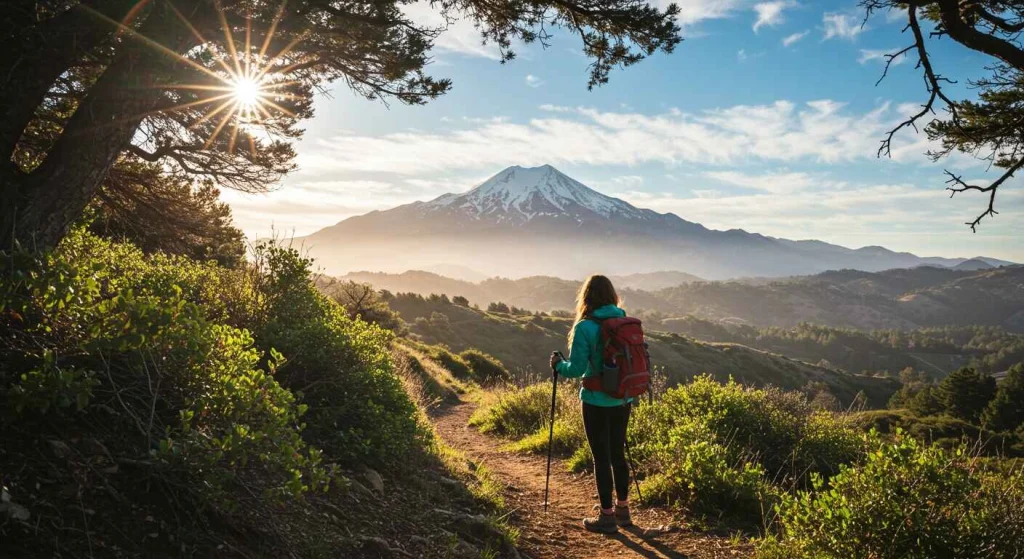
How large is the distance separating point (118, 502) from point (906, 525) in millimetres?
4538

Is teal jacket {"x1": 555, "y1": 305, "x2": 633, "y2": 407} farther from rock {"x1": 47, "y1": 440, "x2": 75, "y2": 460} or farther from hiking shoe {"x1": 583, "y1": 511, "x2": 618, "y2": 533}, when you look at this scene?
rock {"x1": 47, "y1": 440, "x2": 75, "y2": 460}

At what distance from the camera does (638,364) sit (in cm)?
490

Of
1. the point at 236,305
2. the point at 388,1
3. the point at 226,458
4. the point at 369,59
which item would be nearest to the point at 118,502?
the point at 226,458

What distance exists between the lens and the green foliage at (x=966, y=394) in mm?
48406

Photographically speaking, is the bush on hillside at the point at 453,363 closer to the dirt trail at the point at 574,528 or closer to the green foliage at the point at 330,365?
the dirt trail at the point at 574,528

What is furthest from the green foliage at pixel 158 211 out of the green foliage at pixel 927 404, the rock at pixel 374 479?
the green foliage at pixel 927 404

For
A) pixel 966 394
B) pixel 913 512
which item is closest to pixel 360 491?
pixel 913 512

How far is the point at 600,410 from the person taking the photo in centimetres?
502

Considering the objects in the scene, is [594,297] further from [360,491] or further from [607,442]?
[360,491]

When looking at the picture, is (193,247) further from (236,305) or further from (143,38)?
(143,38)

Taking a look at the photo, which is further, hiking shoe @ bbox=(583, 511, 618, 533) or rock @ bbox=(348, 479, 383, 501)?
hiking shoe @ bbox=(583, 511, 618, 533)

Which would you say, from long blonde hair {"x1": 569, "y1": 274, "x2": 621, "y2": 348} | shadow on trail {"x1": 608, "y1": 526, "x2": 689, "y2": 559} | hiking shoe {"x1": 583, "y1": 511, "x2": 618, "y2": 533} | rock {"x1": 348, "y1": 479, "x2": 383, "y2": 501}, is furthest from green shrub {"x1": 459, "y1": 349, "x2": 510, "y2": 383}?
rock {"x1": 348, "y1": 479, "x2": 383, "y2": 501}

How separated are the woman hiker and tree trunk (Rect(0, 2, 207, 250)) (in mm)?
4469

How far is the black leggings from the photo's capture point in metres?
5.03
